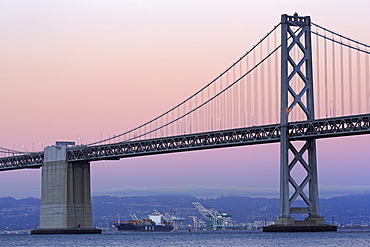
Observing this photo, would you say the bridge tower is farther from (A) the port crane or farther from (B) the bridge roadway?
(A) the port crane

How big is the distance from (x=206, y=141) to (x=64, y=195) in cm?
1400

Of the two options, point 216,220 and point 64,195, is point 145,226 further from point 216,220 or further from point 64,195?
point 64,195

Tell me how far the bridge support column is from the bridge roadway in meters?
1.08

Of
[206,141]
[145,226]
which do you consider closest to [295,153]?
[206,141]

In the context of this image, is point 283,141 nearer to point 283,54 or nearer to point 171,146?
point 283,54

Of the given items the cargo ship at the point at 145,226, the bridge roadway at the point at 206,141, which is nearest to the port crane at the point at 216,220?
the cargo ship at the point at 145,226

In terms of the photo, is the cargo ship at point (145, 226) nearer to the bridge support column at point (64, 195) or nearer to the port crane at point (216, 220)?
the port crane at point (216, 220)

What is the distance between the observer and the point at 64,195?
7738 cm

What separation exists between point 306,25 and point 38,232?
29292 millimetres

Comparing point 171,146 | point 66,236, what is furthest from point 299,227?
point 66,236

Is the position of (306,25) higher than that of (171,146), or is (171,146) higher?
(306,25)

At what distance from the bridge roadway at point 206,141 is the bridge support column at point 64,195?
3.55ft

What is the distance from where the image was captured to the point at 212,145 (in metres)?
68.6

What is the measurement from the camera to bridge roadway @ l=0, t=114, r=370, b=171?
6062 cm
